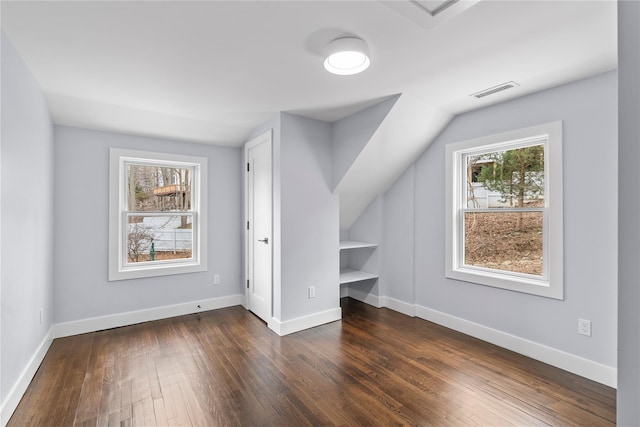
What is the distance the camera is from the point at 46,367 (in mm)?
2574

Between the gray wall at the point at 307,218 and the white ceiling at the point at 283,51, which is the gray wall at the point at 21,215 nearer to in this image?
the white ceiling at the point at 283,51

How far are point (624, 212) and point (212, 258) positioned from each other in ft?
13.1

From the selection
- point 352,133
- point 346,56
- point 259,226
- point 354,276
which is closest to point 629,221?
point 346,56

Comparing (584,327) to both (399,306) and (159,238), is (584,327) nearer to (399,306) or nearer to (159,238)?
(399,306)

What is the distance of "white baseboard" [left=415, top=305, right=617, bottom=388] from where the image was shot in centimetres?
235

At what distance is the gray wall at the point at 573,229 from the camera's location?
233 centimetres

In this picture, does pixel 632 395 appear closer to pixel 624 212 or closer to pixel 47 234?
pixel 624 212

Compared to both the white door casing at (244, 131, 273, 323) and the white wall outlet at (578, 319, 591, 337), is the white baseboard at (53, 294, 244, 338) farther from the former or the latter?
the white wall outlet at (578, 319, 591, 337)

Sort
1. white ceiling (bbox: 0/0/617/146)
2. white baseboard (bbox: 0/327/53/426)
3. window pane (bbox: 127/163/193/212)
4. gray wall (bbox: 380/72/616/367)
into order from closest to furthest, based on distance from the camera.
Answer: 1. white ceiling (bbox: 0/0/617/146)
2. white baseboard (bbox: 0/327/53/426)
3. gray wall (bbox: 380/72/616/367)
4. window pane (bbox: 127/163/193/212)

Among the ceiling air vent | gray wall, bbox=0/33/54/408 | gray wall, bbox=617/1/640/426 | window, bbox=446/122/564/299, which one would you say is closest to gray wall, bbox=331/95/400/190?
the ceiling air vent

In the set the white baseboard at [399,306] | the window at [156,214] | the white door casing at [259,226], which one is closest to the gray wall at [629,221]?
the white door casing at [259,226]

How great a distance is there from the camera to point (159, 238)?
3.90 meters

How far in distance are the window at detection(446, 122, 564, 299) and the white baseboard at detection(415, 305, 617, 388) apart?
0.45 metres

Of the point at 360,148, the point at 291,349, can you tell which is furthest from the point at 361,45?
the point at 291,349
